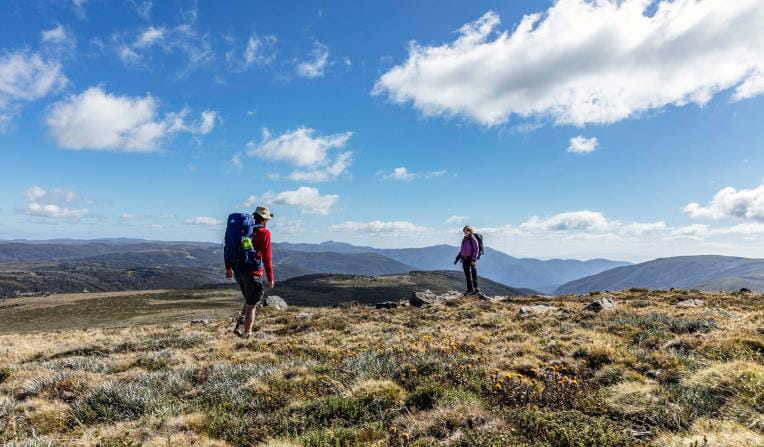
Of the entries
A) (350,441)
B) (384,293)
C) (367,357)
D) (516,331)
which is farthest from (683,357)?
(384,293)

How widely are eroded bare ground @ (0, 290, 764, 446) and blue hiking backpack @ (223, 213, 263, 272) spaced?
227cm

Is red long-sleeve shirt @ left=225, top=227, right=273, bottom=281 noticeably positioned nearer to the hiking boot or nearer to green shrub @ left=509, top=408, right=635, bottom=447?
the hiking boot

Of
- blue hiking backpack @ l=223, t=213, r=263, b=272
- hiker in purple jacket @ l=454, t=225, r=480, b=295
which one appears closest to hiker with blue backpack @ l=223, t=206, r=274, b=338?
blue hiking backpack @ l=223, t=213, r=263, b=272

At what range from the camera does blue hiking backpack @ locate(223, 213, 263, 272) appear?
1132 centimetres

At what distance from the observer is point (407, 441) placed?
4.59 m

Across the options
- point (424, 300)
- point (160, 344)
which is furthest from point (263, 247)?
point (424, 300)

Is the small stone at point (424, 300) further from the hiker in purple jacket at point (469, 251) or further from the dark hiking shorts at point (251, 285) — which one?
the dark hiking shorts at point (251, 285)

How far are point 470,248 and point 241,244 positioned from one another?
512 inches

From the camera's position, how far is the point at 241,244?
11.3 meters

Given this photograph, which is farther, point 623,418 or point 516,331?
point 516,331

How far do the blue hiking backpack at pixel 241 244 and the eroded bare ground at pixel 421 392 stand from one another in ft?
7.45

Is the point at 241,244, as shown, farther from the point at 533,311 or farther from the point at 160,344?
the point at 533,311

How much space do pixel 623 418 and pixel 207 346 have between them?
1032cm

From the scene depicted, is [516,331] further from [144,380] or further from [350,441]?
[144,380]
